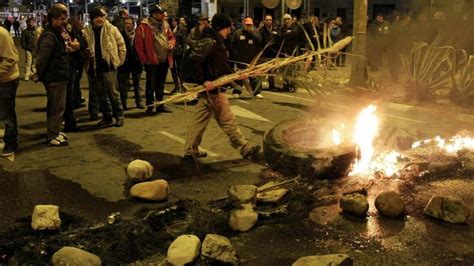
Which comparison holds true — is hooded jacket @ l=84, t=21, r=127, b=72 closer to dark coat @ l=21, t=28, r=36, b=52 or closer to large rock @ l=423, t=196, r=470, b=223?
large rock @ l=423, t=196, r=470, b=223

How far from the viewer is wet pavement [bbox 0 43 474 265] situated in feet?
13.7

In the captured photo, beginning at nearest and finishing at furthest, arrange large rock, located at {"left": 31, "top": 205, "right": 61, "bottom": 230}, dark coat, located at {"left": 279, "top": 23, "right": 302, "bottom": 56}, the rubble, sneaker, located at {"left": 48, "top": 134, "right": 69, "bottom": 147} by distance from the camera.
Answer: large rock, located at {"left": 31, "top": 205, "right": 61, "bottom": 230} < the rubble < sneaker, located at {"left": 48, "top": 134, "right": 69, "bottom": 147} < dark coat, located at {"left": 279, "top": 23, "right": 302, "bottom": 56}

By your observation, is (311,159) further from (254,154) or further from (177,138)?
(177,138)

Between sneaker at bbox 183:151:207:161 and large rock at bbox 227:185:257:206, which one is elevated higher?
large rock at bbox 227:185:257:206

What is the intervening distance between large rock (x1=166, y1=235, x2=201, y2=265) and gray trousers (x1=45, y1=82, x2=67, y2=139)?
162 inches

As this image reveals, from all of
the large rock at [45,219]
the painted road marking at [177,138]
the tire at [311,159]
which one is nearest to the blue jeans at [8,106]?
the painted road marking at [177,138]

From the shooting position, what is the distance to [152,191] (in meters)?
5.25

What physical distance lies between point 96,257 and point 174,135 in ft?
15.0

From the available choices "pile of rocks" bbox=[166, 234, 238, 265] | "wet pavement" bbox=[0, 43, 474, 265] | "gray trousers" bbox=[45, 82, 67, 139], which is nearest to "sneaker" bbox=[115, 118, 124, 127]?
"wet pavement" bbox=[0, 43, 474, 265]

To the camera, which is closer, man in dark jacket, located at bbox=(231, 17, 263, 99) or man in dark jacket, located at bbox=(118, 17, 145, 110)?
man in dark jacket, located at bbox=(118, 17, 145, 110)

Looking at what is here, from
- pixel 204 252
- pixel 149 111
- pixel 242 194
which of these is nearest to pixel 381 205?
pixel 242 194

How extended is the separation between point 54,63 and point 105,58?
132cm

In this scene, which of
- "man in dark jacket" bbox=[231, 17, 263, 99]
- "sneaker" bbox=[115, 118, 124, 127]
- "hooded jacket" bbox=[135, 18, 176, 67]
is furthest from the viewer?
"man in dark jacket" bbox=[231, 17, 263, 99]

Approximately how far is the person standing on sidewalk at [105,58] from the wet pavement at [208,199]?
1.34 feet
